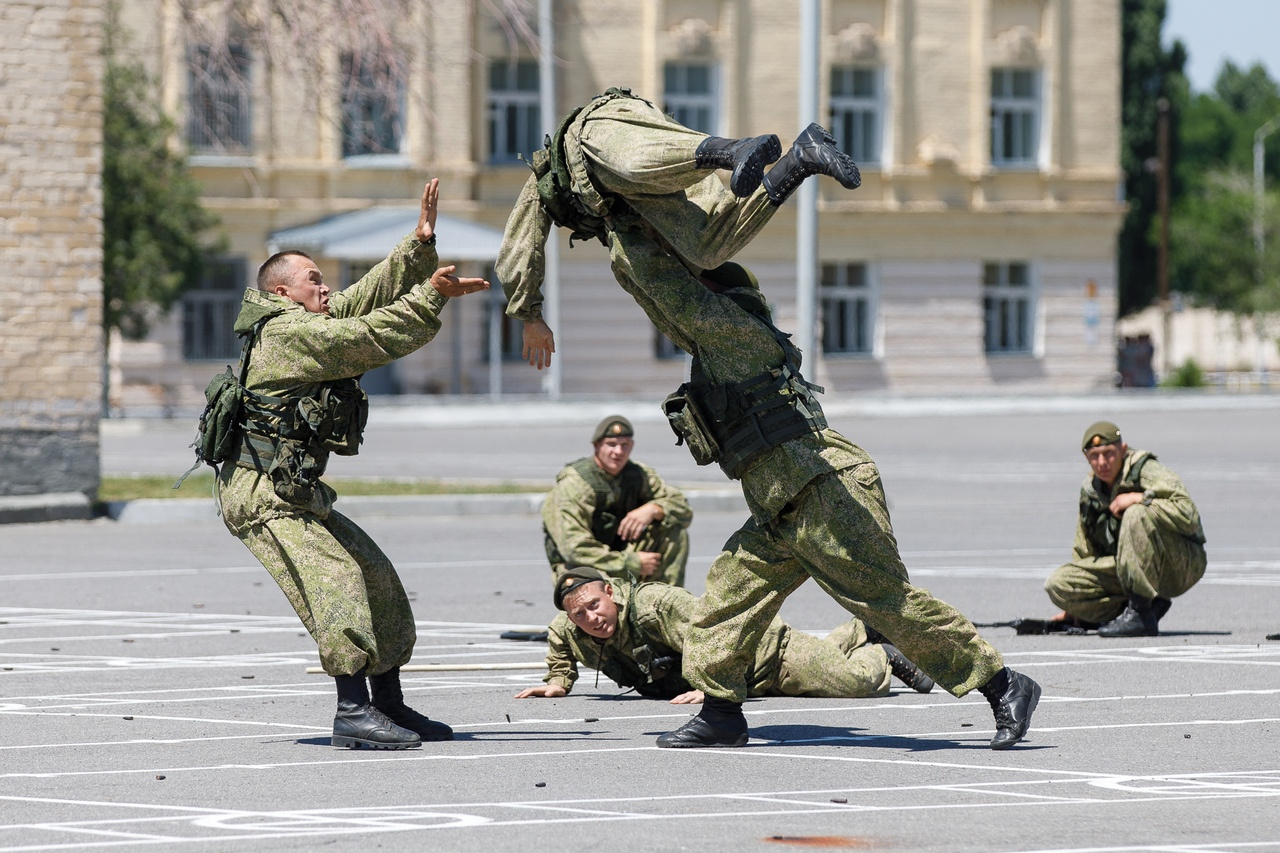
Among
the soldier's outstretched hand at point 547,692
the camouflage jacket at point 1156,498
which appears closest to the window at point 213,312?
the camouflage jacket at point 1156,498

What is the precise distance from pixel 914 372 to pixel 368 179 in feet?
41.9

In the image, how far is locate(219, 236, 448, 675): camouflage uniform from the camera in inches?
285

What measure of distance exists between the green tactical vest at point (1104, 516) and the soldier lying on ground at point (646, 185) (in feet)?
14.2

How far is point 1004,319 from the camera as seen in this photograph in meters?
47.2

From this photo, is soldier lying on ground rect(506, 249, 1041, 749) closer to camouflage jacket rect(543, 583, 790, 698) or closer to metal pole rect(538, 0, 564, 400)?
camouflage jacket rect(543, 583, 790, 698)

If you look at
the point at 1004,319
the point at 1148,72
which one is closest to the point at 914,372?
the point at 1004,319

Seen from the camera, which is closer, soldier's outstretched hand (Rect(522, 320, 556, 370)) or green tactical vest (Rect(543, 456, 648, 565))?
soldier's outstretched hand (Rect(522, 320, 556, 370))

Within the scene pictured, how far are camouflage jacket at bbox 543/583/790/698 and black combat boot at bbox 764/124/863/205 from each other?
2484 millimetres

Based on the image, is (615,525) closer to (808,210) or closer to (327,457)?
(327,457)

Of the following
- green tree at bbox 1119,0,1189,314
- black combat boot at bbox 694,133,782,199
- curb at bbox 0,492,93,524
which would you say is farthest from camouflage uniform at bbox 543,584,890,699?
green tree at bbox 1119,0,1189,314

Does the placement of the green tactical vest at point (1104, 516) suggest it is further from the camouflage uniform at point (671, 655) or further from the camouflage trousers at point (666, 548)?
the camouflage uniform at point (671, 655)

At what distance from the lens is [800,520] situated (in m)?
7.14

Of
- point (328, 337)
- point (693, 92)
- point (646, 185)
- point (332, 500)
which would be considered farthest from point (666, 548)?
point (693, 92)

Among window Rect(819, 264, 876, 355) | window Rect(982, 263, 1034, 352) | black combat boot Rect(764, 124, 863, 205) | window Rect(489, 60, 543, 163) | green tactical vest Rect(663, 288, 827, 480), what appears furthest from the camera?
window Rect(982, 263, 1034, 352)
